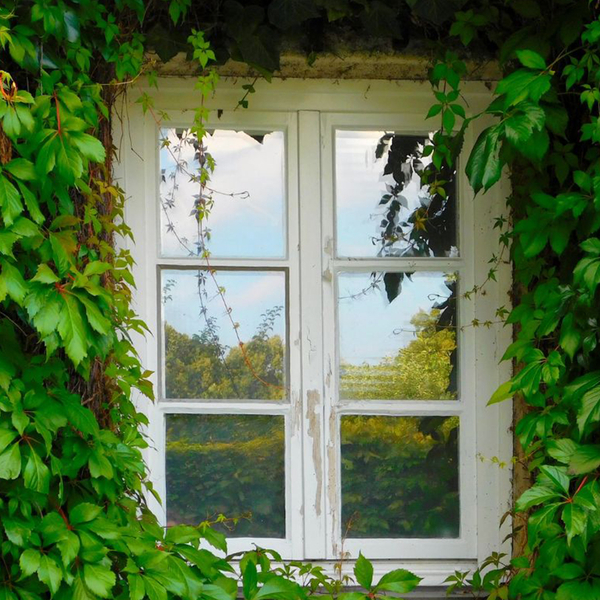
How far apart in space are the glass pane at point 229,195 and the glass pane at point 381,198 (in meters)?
0.21

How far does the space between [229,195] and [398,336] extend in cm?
72

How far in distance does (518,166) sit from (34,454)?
1639 millimetres

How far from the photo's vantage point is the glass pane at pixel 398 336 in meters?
2.46

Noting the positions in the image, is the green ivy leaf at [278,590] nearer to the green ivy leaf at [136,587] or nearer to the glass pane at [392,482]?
the green ivy leaf at [136,587]

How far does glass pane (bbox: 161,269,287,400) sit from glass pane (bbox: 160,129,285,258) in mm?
111

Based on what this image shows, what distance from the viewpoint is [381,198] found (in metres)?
2.47

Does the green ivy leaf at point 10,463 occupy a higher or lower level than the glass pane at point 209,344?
lower

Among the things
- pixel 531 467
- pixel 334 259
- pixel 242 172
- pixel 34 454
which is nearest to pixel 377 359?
pixel 334 259

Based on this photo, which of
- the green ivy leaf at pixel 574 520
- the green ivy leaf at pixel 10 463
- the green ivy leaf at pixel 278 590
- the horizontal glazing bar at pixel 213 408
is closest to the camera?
the green ivy leaf at pixel 10 463

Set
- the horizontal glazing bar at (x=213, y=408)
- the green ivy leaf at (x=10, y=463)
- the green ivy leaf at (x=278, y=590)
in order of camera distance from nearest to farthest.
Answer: the green ivy leaf at (x=10, y=463) < the green ivy leaf at (x=278, y=590) < the horizontal glazing bar at (x=213, y=408)

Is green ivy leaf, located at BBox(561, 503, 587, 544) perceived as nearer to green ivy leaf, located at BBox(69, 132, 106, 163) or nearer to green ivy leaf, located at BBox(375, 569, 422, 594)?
green ivy leaf, located at BBox(375, 569, 422, 594)

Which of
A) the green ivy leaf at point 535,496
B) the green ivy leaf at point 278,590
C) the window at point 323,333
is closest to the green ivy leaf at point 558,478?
the green ivy leaf at point 535,496

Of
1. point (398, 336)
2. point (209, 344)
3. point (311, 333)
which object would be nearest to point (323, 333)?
point (311, 333)

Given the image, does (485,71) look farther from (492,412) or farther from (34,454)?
(34,454)
